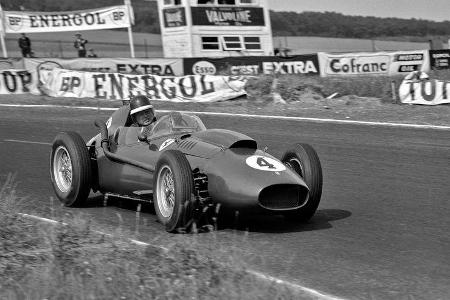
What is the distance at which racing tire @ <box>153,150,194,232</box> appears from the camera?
21.8 ft

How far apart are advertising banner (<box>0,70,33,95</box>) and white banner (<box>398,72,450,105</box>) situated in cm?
1134

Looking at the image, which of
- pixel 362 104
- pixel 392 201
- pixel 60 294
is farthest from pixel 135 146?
pixel 362 104

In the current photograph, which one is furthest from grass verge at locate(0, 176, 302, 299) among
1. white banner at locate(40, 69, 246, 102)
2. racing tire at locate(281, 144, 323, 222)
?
white banner at locate(40, 69, 246, 102)

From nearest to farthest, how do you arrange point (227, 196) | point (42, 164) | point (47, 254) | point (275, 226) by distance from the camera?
point (47, 254)
point (227, 196)
point (275, 226)
point (42, 164)

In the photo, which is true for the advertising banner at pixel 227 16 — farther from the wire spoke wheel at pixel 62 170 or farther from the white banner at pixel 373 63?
the wire spoke wheel at pixel 62 170

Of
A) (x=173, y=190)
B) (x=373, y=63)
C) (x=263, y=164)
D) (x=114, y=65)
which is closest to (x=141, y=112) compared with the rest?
(x=173, y=190)

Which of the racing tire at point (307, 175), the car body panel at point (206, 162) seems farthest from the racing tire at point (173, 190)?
the racing tire at point (307, 175)

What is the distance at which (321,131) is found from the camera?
51.0ft

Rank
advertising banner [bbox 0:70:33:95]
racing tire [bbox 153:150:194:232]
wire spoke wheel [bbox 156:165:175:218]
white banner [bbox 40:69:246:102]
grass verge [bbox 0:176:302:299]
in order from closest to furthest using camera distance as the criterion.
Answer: grass verge [bbox 0:176:302:299] → racing tire [bbox 153:150:194:232] → wire spoke wheel [bbox 156:165:175:218] → white banner [bbox 40:69:246:102] → advertising banner [bbox 0:70:33:95]

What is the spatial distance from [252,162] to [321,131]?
8.80 meters

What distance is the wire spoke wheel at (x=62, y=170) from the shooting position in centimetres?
861

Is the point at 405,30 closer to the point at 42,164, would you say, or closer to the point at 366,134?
the point at 366,134

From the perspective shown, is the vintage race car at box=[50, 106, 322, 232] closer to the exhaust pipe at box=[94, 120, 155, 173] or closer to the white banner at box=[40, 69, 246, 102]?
the exhaust pipe at box=[94, 120, 155, 173]

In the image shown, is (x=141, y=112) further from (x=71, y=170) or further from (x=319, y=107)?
(x=319, y=107)
